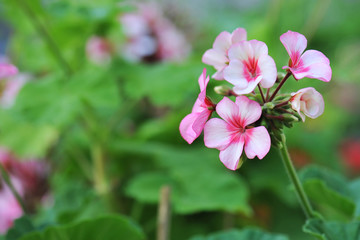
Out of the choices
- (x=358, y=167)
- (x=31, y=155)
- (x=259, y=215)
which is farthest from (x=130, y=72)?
(x=358, y=167)

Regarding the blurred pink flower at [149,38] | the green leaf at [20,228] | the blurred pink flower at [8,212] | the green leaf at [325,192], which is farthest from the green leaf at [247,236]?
the blurred pink flower at [149,38]

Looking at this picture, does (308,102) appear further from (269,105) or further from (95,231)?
(95,231)

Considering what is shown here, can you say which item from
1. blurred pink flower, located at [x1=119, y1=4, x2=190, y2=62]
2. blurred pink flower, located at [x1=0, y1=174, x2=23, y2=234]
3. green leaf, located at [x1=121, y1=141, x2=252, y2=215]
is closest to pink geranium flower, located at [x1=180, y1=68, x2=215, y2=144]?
green leaf, located at [x1=121, y1=141, x2=252, y2=215]

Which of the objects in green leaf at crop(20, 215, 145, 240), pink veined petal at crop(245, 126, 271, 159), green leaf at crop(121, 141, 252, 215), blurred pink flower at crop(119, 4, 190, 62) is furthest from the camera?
blurred pink flower at crop(119, 4, 190, 62)

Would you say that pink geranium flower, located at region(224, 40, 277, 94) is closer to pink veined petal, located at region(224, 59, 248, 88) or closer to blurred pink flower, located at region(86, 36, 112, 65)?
pink veined petal, located at region(224, 59, 248, 88)

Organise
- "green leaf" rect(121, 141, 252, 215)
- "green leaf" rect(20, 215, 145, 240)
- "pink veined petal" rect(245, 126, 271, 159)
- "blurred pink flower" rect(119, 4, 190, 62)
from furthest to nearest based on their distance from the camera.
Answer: "blurred pink flower" rect(119, 4, 190, 62) < "green leaf" rect(121, 141, 252, 215) < "green leaf" rect(20, 215, 145, 240) < "pink veined petal" rect(245, 126, 271, 159)

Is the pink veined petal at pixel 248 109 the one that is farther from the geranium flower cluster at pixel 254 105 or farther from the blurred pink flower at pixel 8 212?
the blurred pink flower at pixel 8 212
